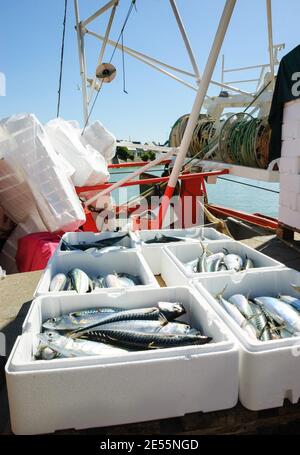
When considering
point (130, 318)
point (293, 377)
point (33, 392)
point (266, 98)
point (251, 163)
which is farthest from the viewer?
point (266, 98)

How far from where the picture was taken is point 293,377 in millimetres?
1752

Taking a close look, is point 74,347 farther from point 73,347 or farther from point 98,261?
point 98,261

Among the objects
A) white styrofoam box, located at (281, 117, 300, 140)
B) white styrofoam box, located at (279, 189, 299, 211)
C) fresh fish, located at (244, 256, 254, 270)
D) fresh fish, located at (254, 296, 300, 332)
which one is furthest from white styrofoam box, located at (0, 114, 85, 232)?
white styrofoam box, located at (281, 117, 300, 140)

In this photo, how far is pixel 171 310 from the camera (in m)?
2.18

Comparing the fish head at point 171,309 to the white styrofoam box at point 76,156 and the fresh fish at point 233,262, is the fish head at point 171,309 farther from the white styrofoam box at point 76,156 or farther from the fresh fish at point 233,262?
the white styrofoam box at point 76,156

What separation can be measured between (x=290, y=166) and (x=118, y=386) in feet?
14.2

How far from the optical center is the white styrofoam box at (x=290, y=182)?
478 cm

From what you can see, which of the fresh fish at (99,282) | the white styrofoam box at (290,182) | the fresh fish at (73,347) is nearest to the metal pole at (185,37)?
the white styrofoam box at (290,182)

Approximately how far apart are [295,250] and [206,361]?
3.53m

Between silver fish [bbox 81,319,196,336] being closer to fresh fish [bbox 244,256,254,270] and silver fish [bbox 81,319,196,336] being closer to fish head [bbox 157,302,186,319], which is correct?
fish head [bbox 157,302,186,319]

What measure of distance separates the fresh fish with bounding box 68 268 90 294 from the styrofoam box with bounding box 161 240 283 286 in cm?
80

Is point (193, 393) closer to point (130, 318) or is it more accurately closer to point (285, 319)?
point (130, 318)
